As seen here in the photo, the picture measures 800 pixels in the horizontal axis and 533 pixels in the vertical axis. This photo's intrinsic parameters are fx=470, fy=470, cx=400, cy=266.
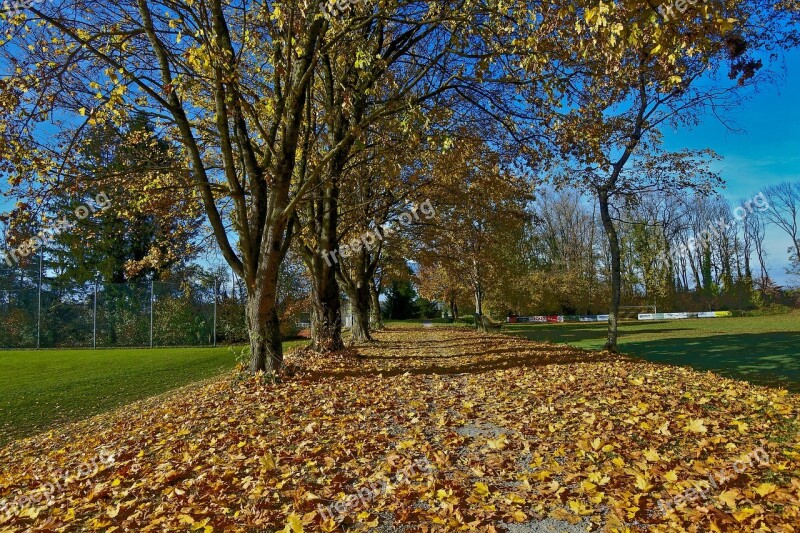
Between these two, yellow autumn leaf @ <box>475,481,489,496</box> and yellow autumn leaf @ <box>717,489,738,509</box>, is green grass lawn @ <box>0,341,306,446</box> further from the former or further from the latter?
yellow autumn leaf @ <box>717,489,738,509</box>

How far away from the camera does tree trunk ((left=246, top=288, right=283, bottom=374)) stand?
7.64m

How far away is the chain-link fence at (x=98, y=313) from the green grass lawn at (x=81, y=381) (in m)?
4.93

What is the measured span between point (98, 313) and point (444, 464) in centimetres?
2518

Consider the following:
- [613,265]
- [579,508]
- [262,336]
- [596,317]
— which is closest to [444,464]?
[579,508]

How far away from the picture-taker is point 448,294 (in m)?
34.3

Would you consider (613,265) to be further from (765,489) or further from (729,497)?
(729,497)

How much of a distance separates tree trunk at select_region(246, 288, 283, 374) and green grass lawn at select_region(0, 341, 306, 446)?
1782mm

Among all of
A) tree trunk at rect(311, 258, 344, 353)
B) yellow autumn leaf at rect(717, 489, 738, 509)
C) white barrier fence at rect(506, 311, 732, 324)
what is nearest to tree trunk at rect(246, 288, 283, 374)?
tree trunk at rect(311, 258, 344, 353)

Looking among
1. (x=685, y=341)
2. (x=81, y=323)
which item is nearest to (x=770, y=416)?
(x=685, y=341)

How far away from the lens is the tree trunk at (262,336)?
25.1 ft

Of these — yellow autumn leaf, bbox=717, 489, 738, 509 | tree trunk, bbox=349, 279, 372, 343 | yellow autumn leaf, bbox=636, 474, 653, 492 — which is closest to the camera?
yellow autumn leaf, bbox=717, 489, 738, 509

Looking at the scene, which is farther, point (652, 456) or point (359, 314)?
point (359, 314)

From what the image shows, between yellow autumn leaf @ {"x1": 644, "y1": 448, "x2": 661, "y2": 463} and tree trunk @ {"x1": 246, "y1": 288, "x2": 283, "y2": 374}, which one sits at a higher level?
tree trunk @ {"x1": 246, "y1": 288, "x2": 283, "y2": 374}

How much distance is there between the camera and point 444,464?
3623mm
